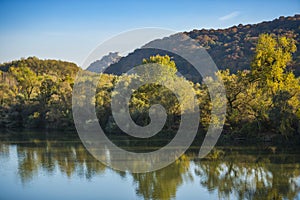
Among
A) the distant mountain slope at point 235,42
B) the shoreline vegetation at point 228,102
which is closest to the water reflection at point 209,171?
the shoreline vegetation at point 228,102

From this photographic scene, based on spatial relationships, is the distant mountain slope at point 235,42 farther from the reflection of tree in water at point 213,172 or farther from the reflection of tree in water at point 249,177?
the reflection of tree in water at point 249,177

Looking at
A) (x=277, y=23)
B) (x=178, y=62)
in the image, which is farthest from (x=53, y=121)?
(x=277, y=23)

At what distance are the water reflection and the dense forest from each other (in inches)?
125

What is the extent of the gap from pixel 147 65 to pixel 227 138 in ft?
36.7

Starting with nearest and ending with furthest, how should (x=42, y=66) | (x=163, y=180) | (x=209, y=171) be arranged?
(x=163, y=180) < (x=209, y=171) < (x=42, y=66)

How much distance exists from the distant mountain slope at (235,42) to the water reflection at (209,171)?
1742 cm

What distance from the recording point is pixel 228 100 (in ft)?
95.6

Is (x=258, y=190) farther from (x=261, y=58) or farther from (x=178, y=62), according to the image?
(x=178, y=62)

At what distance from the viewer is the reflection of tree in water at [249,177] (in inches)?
603

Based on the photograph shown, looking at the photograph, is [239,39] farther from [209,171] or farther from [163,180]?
[163,180]

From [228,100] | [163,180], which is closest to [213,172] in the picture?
[163,180]

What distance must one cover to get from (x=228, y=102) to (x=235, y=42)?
28.5 meters

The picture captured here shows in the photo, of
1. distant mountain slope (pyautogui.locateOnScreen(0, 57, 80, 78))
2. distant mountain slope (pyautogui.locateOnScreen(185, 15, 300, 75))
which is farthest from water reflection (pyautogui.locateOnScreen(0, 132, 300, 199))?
distant mountain slope (pyautogui.locateOnScreen(0, 57, 80, 78))

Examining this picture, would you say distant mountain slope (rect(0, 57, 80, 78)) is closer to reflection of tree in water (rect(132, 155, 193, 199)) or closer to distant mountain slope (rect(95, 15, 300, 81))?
distant mountain slope (rect(95, 15, 300, 81))
